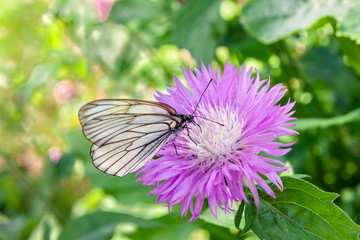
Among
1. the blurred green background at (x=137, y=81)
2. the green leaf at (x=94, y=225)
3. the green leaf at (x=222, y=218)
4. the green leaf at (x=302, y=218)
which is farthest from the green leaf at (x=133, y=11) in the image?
the green leaf at (x=302, y=218)

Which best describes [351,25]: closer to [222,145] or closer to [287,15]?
[287,15]

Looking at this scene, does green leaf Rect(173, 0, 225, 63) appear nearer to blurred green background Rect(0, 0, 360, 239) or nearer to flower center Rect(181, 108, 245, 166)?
blurred green background Rect(0, 0, 360, 239)

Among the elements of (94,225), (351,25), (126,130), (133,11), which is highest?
(133,11)

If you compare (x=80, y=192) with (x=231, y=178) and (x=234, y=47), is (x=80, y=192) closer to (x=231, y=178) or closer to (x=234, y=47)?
(x=234, y=47)

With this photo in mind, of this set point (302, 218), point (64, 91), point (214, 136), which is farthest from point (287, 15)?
point (64, 91)

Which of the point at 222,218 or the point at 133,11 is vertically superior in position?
the point at 133,11

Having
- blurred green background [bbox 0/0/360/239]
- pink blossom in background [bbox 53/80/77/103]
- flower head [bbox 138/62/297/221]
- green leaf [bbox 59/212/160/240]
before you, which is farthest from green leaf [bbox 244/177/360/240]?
pink blossom in background [bbox 53/80/77/103]

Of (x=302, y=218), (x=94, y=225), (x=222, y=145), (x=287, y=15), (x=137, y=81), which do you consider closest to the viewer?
(x=302, y=218)

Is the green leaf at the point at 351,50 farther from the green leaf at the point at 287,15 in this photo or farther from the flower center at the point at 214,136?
the flower center at the point at 214,136
